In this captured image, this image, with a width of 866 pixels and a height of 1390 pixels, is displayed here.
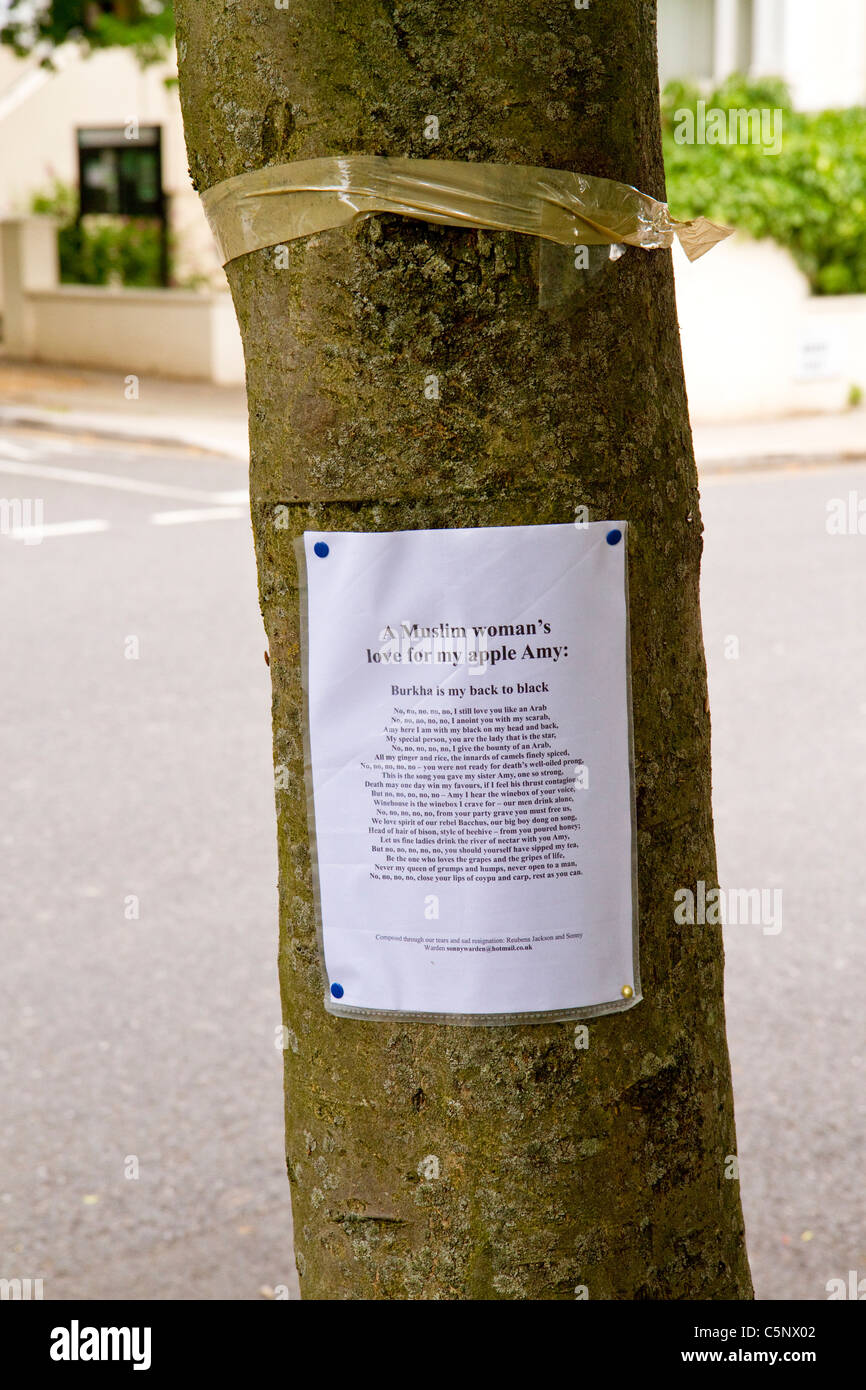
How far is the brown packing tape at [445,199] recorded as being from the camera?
156cm

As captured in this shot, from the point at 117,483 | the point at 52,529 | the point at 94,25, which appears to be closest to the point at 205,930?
the point at 52,529

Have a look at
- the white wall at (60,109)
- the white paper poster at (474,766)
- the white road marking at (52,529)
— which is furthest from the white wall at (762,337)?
the white paper poster at (474,766)

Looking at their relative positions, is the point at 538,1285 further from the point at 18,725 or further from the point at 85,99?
the point at 85,99

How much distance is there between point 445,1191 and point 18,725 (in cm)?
545

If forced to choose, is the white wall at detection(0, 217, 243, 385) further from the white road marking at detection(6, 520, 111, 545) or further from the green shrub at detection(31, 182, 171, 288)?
the white road marking at detection(6, 520, 111, 545)

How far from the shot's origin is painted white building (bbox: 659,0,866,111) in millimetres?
20781

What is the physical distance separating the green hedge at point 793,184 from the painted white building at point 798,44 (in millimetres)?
2084

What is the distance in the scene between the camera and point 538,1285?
1725mm

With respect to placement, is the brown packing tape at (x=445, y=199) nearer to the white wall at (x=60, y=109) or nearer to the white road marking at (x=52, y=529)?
the white road marking at (x=52, y=529)

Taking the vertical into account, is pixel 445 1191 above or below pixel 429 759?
below

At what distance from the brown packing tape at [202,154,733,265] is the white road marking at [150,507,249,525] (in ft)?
32.1

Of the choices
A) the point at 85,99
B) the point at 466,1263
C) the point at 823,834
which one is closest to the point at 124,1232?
the point at 466,1263

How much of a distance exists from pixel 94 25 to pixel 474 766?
18.0m

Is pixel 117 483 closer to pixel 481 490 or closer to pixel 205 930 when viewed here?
pixel 205 930
